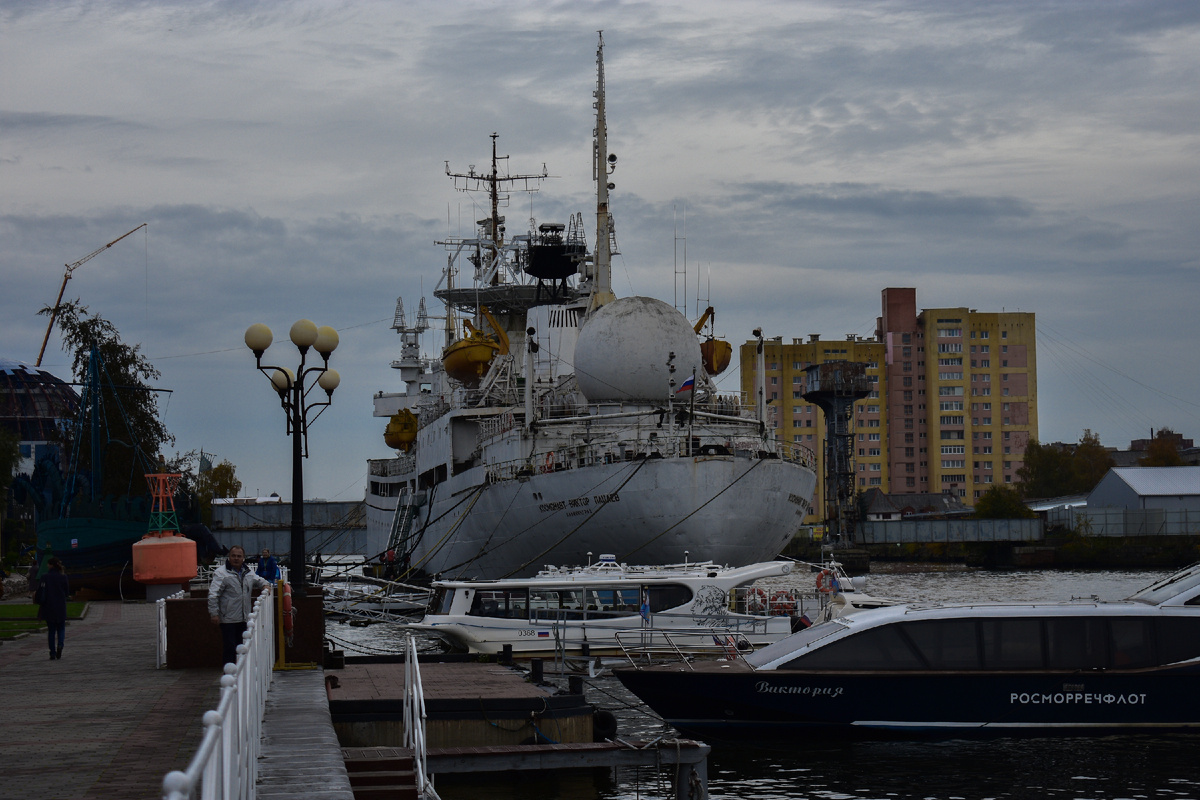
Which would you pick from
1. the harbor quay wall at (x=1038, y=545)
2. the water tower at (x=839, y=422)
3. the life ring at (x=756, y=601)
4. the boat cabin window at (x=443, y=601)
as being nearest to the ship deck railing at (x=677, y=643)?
the life ring at (x=756, y=601)

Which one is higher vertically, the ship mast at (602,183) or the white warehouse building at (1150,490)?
the ship mast at (602,183)

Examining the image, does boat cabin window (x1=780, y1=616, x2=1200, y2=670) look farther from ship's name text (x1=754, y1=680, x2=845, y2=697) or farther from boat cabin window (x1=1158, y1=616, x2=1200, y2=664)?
ship's name text (x1=754, y1=680, x2=845, y2=697)

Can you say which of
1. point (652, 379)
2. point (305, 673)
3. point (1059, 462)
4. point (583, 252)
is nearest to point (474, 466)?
point (652, 379)

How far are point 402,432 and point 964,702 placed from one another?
55656mm

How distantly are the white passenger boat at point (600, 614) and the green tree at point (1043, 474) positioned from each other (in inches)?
4442

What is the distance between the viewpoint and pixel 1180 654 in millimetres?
19594

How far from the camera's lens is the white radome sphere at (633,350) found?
4306cm

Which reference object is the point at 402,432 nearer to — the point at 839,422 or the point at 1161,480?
the point at 839,422

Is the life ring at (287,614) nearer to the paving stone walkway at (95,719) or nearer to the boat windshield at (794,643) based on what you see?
the paving stone walkway at (95,719)

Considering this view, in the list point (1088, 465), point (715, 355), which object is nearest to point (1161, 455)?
point (1088, 465)

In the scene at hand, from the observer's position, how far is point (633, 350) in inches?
1693

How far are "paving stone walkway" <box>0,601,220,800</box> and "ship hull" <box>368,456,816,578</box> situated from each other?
17.3 m

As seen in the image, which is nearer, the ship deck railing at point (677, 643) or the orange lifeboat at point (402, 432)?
the ship deck railing at point (677, 643)

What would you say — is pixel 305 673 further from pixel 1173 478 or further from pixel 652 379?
pixel 1173 478
